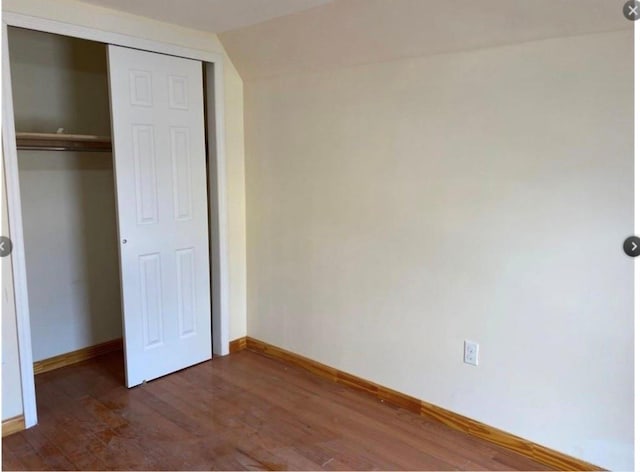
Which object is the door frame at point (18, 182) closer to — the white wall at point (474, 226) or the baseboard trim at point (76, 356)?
the white wall at point (474, 226)

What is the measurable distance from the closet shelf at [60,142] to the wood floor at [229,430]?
4.73 ft

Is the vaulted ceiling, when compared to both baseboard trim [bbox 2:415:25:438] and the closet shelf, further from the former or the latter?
baseboard trim [bbox 2:415:25:438]

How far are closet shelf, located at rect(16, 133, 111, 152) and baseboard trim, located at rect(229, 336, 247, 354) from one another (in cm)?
161

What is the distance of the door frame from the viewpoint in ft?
7.60

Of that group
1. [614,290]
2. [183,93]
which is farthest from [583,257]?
[183,93]

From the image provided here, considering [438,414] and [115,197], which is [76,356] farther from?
[438,414]

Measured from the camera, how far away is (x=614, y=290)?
200 cm

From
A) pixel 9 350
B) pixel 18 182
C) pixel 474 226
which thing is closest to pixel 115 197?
pixel 18 182

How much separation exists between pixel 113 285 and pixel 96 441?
4.43 ft

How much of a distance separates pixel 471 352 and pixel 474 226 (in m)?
0.64

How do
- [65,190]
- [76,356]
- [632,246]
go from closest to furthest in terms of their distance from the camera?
[632,246], [65,190], [76,356]

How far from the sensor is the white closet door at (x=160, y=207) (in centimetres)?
278

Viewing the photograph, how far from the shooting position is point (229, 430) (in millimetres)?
2488

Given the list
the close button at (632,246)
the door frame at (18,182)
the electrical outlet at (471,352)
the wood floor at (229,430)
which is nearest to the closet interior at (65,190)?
the wood floor at (229,430)
